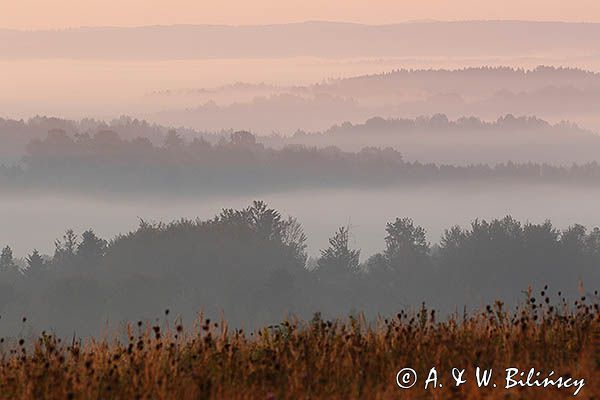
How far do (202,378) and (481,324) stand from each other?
12.9ft

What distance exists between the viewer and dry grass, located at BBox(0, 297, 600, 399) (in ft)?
30.1

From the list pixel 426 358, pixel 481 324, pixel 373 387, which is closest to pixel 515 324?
pixel 481 324

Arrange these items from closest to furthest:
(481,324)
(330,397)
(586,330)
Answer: (330,397) < (586,330) < (481,324)

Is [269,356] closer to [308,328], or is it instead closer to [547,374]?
[308,328]

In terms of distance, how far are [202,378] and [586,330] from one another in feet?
13.7

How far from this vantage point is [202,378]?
30.5 feet

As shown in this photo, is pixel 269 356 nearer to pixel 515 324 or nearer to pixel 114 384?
pixel 114 384

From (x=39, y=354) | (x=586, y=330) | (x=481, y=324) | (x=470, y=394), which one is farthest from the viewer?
(x=481, y=324)

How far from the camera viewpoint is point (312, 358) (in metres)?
10.3

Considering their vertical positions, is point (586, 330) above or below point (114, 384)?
above

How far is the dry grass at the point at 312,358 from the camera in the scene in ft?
30.1

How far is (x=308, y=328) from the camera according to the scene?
11711 mm

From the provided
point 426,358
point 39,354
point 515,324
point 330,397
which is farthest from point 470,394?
point 39,354

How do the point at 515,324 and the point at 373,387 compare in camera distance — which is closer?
the point at 373,387
